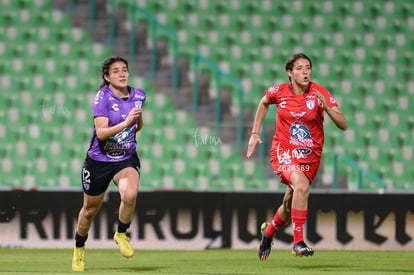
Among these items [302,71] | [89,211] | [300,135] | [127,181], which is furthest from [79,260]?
[302,71]

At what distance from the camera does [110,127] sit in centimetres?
767

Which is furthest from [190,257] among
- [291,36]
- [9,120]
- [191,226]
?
[291,36]

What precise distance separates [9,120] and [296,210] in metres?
→ 6.88

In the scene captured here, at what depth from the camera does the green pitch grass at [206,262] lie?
7.98 m

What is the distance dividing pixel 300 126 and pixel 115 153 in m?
1.71

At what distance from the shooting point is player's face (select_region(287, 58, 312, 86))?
8.26 m

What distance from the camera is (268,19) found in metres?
16.0

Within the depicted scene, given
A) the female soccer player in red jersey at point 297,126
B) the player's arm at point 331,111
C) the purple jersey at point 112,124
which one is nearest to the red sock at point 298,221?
the female soccer player in red jersey at point 297,126

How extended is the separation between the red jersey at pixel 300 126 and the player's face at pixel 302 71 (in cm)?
17

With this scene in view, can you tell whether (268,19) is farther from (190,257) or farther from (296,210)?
(296,210)

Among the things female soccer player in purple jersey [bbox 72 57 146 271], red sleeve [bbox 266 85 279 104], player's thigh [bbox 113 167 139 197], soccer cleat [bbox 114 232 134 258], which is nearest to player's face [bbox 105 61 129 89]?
female soccer player in purple jersey [bbox 72 57 146 271]

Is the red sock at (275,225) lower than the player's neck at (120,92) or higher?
lower

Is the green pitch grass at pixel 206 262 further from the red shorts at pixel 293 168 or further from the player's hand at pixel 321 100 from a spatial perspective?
the player's hand at pixel 321 100

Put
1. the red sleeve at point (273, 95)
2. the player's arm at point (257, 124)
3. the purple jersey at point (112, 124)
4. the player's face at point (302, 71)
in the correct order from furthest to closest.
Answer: the red sleeve at point (273, 95), the player's arm at point (257, 124), the player's face at point (302, 71), the purple jersey at point (112, 124)
